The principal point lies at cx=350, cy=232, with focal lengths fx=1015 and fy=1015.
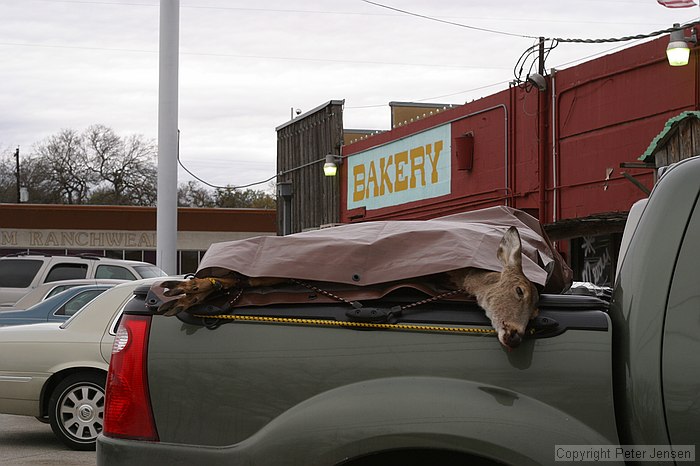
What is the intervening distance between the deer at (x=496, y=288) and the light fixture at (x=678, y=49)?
9.93 metres

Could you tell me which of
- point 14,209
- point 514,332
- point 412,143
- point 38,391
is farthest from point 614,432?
point 14,209

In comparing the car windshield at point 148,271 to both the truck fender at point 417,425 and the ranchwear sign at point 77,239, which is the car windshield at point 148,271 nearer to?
the truck fender at point 417,425

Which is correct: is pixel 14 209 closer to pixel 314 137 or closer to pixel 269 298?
pixel 314 137

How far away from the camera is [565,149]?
53.1 ft

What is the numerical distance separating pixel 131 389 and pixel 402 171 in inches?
715

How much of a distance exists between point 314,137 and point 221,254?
22.3 m

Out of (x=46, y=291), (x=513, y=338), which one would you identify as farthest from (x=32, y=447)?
(x=513, y=338)

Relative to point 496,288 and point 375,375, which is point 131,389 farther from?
point 496,288

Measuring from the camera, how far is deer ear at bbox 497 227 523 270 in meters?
3.43

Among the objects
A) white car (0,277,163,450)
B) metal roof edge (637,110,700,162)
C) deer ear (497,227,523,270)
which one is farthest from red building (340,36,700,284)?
deer ear (497,227,523,270)

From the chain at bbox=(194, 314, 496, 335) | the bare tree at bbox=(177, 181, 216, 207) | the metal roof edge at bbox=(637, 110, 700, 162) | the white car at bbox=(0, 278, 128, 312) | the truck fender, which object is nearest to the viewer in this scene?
the truck fender

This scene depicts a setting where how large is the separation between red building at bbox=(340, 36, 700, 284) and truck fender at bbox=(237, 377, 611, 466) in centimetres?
1031

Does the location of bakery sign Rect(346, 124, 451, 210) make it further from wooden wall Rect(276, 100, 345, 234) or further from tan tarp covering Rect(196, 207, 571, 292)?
tan tarp covering Rect(196, 207, 571, 292)

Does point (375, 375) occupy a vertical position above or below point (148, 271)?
below
